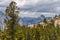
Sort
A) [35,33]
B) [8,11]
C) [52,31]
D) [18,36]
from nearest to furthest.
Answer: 1. [8,11]
2. [18,36]
3. [35,33]
4. [52,31]

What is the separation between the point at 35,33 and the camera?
286ft

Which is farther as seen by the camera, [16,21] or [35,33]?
[35,33]

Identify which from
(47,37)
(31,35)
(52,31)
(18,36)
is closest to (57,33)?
(52,31)

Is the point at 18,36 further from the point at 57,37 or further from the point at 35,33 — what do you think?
the point at 57,37

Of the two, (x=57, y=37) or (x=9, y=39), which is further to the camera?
(x=57, y=37)

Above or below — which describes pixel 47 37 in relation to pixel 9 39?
below

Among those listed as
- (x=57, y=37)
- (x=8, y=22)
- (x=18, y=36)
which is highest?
(x=8, y=22)

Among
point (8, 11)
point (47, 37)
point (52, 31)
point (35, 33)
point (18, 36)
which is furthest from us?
point (52, 31)

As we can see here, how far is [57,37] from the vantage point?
359 ft

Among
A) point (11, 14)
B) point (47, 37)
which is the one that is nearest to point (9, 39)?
point (11, 14)

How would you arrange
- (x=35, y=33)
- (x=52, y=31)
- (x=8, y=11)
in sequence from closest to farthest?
(x=8, y=11)
(x=35, y=33)
(x=52, y=31)

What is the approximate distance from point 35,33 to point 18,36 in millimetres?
36326

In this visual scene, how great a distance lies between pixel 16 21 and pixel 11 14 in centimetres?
146

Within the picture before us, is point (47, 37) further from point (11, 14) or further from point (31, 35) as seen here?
point (11, 14)
